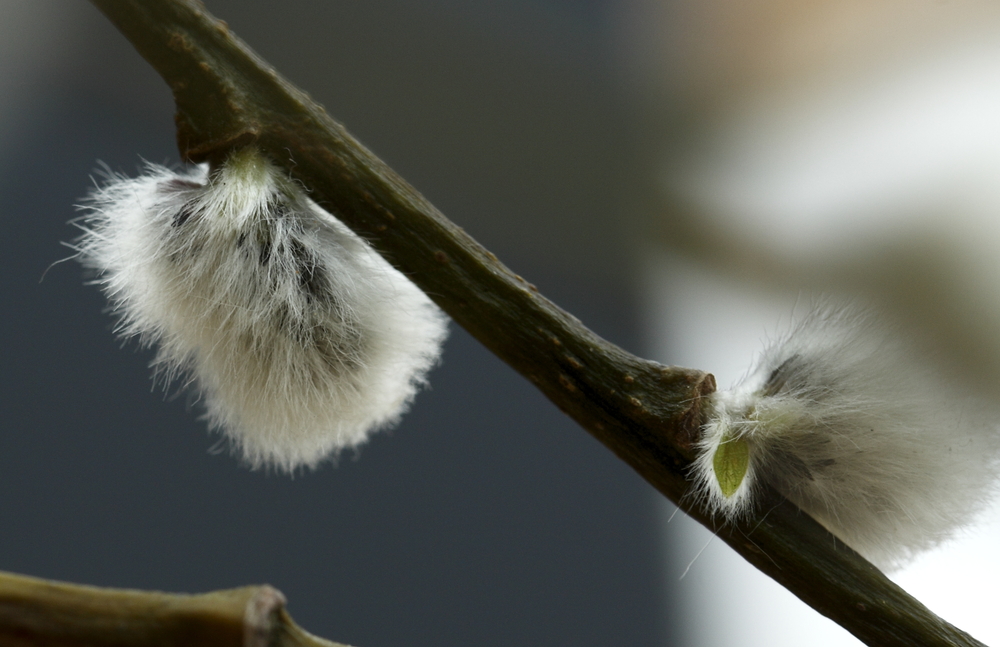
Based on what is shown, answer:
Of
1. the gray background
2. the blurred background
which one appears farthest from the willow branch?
the gray background

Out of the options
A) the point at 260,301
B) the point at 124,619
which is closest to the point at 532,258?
the point at 260,301

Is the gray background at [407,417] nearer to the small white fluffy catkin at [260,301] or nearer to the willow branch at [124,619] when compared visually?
the small white fluffy catkin at [260,301]

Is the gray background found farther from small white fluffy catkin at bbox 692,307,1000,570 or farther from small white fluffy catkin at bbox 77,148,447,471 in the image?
small white fluffy catkin at bbox 692,307,1000,570

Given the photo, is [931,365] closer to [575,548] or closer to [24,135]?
[575,548]

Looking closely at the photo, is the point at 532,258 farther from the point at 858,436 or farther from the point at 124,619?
the point at 124,619

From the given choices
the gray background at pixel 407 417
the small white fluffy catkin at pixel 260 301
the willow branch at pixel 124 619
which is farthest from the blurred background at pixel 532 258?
the willow branch at pixel 124 619

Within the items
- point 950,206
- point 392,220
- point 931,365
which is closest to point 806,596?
point 931,365
